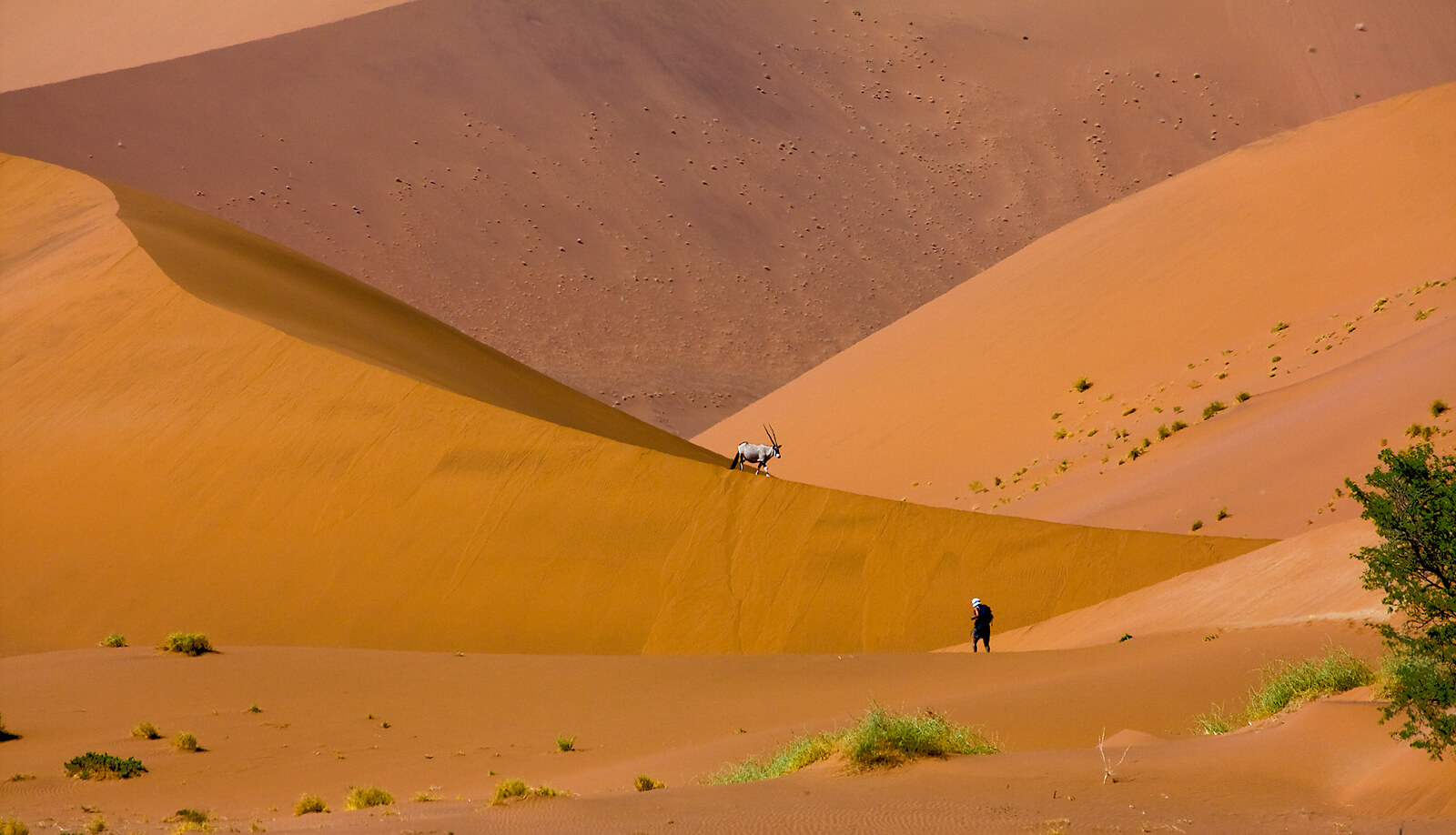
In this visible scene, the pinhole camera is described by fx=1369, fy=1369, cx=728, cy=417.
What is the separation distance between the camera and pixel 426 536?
16.5 meters

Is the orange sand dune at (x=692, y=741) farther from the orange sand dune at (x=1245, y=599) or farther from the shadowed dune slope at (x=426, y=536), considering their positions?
the shadowed dune slope at (x=426, y=536)

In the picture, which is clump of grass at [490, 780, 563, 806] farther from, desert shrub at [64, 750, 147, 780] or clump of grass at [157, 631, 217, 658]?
clump of grass at [157, 631, 217, 658]

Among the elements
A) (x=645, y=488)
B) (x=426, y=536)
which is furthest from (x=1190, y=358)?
(x=426, y=536)

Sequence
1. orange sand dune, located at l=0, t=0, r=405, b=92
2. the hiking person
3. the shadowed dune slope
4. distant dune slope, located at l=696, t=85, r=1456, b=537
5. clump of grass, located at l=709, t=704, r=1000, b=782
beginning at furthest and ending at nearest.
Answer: orange sand dune, located at l=0, t=0, r=405, b=92 < distant dune slope, located at l=696, t=85, r=1456, b=537 < the shadowed dune slope < the hiking person < clump of grass, located at l=709, t=704, r=1000, b=782

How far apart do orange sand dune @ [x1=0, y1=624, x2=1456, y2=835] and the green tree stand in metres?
0.31

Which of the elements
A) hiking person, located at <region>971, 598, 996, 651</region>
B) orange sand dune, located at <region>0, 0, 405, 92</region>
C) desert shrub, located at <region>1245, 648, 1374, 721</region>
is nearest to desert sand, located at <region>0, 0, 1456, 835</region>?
desert shrub, located at <region>1245, 648, 1374, 721</region>

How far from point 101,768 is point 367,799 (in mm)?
2407

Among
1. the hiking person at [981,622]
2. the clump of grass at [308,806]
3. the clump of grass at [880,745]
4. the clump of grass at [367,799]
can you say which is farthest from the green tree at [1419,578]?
the clump of grass at [308,806]

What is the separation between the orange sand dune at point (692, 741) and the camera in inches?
290

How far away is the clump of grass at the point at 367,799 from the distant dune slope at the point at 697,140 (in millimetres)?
37640

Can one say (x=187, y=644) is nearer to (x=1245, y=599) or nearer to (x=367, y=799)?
(x=367, y=799)

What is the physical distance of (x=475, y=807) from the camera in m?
8.39

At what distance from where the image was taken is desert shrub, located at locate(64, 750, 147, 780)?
32.8ft

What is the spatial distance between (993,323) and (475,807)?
1240 inches
